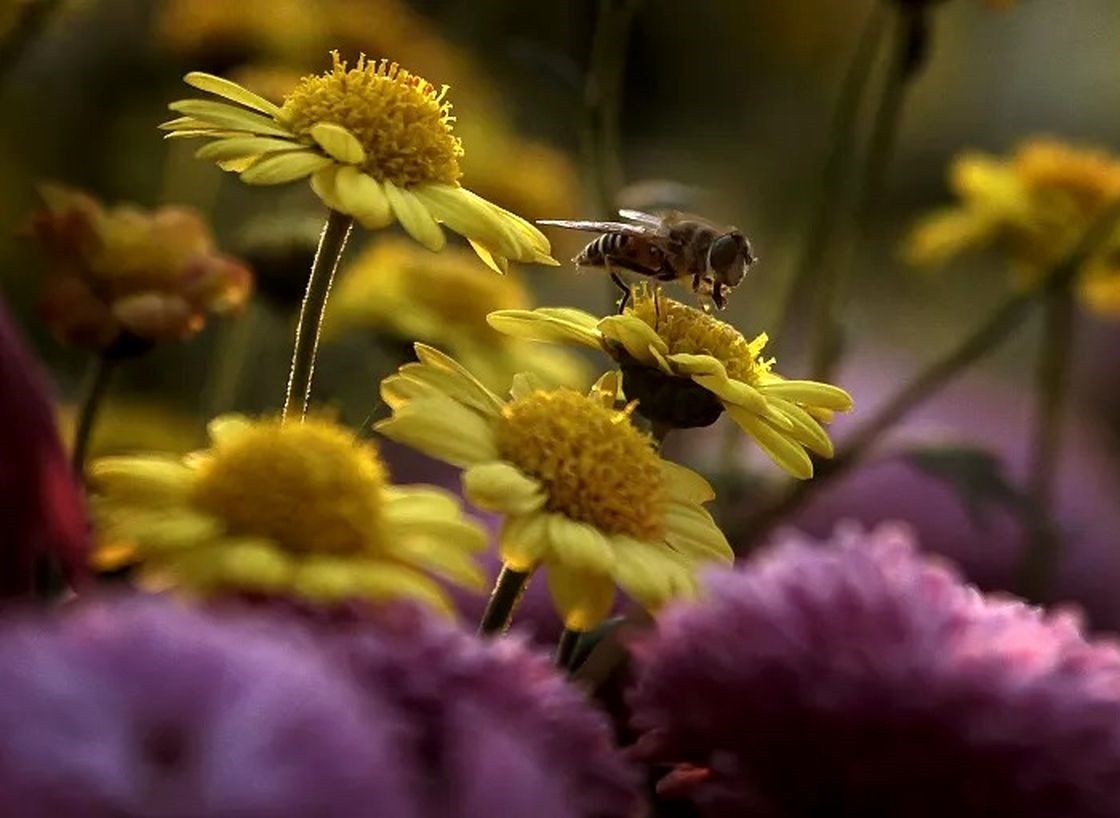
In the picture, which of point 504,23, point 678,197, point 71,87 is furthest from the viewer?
point 504,23

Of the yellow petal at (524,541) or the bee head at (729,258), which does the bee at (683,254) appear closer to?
the bee head at (729,258)

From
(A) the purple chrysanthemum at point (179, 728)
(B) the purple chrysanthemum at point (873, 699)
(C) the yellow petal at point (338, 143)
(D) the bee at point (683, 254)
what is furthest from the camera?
(D) the bee at point (683, 254)

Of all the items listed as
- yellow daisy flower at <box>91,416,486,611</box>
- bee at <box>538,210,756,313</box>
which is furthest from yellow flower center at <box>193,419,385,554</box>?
bee at <box>538,210,756,313</box>

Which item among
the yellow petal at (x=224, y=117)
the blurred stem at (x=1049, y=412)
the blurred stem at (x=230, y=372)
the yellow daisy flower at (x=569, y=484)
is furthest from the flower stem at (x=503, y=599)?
the blurred stem at (x=1049, y=412)

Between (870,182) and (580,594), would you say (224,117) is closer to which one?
(580,594)

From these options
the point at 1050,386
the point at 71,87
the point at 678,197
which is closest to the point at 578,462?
the point at 678,197

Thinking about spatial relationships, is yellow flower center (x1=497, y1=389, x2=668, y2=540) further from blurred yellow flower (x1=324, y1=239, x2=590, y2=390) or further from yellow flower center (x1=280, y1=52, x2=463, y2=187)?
blurred yellow flower (x1=324, y1=239, x2=590, y2=390)

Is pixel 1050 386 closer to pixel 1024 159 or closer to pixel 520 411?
pixel 1024 159
